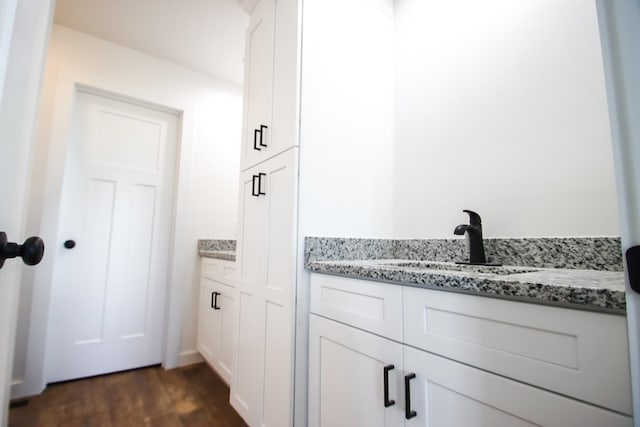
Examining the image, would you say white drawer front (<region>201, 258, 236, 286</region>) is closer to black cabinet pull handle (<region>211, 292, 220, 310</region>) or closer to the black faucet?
black cabinet pull handle (<region>211, 292, 220, 310</region>)

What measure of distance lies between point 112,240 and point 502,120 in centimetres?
258

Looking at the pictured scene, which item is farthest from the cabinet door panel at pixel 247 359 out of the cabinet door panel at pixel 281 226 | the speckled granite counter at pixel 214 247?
the speckled granite counter at pixel 214 247

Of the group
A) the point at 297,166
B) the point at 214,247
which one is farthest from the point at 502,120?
the point at 214,247

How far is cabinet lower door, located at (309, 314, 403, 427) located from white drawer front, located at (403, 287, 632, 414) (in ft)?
0.53

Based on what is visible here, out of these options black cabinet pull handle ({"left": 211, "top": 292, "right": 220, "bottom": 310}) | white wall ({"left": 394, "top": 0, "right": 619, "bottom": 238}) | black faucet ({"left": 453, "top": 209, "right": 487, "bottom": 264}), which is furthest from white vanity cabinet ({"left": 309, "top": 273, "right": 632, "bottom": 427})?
black cabinet pull handle ({"left": 211, "top": 292, "right": 220, "bottom": 310})

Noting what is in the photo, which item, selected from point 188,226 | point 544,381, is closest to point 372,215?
point 544,381

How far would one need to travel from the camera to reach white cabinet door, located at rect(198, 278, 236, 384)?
185 cm

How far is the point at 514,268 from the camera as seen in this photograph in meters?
0.99

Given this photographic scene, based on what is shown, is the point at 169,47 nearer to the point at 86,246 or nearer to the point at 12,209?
the point at 86,246

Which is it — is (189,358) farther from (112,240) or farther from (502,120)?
(502,120)

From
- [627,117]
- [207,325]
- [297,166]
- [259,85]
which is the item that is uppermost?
[259,85]

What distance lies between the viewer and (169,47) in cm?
229

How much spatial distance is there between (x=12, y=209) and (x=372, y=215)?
1.22 metres

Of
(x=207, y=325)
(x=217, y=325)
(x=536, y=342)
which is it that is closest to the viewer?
(x=536, y=342)
